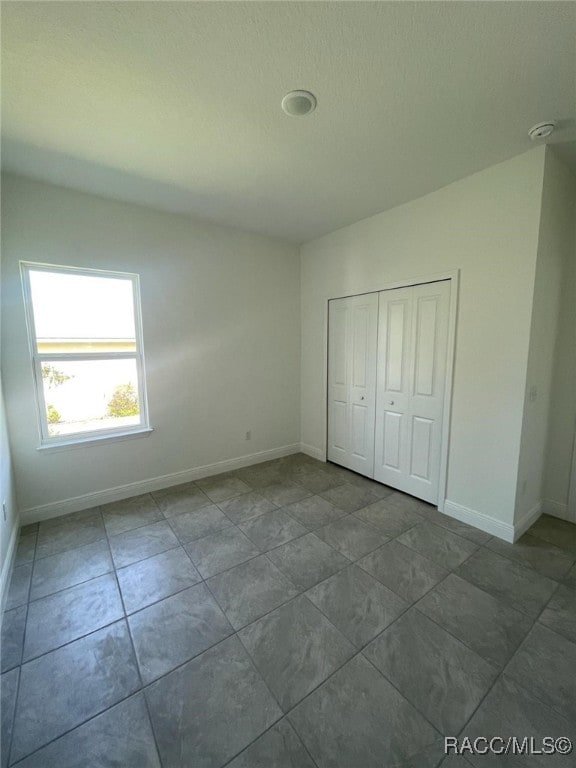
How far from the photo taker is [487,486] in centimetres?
238

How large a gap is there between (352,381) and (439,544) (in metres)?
1.78

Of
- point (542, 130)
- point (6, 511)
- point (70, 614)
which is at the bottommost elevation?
point (70, 614)

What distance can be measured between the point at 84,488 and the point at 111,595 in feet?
4.19

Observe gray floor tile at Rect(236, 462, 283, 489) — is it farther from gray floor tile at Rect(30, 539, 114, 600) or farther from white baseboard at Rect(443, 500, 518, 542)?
white baseboard at Rect(443, 500, 518, 542)

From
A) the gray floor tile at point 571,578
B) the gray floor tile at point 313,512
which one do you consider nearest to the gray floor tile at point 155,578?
the gray floor tile at point 313,512

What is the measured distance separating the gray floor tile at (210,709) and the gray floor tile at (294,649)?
0.18 feet

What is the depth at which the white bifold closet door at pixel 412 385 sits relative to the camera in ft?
8.68

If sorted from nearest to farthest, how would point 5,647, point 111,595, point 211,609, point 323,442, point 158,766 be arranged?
1. point 158,766
2. point 5,647
3. point 211,609
4. point 111,595
5. point 323,442

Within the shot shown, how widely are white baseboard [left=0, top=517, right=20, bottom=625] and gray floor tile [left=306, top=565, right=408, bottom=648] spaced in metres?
1.80

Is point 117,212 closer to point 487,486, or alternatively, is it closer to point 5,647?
point 5,647

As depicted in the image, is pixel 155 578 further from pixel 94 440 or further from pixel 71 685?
pixel 94 440

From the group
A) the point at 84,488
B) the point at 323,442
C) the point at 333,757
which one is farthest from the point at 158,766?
the point at 323,442

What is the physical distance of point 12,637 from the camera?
1546mm

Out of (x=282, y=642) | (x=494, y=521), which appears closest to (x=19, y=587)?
(x=282, y=642)
